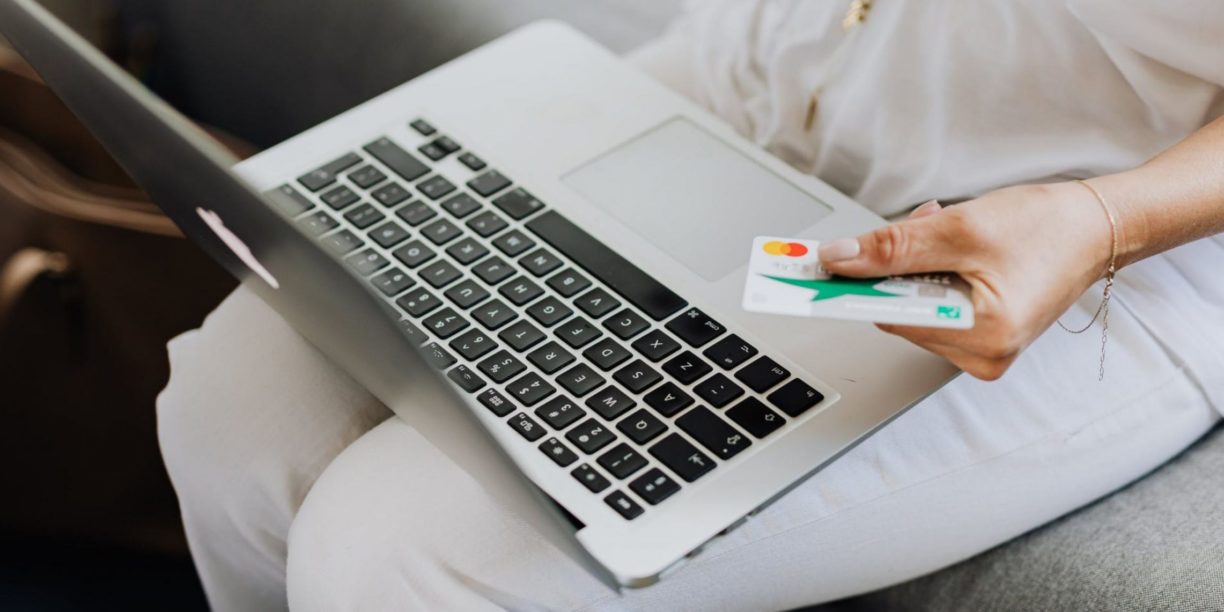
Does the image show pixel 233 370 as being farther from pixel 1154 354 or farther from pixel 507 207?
pixel 1154 354

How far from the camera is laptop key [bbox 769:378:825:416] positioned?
654mm

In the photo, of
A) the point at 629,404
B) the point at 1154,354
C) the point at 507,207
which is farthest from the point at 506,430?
the point at 1154,354

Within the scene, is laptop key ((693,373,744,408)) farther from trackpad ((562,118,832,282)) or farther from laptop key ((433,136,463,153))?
laptop key ((433,136,463,153))

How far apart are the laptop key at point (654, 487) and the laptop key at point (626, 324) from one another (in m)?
0.10

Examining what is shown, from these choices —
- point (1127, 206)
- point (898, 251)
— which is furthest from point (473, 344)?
point (1127, 206)

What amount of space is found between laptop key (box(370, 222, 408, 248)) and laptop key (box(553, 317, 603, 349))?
129mm

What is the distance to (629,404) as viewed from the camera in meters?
0.66

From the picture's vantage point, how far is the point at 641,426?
0.64 m

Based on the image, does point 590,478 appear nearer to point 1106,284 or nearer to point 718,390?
point 718,390

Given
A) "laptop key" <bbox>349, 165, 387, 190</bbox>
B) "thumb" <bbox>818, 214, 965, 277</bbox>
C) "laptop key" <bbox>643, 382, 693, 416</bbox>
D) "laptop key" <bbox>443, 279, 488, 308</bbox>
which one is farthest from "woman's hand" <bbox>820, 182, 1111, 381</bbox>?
"laptop key" <bbox>349, 165, 387, 190</bbox>

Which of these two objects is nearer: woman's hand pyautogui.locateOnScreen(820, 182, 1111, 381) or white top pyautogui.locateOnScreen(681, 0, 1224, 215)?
woman's hand pyautogui.locateOnScreen(820, 182, 1111, 381)

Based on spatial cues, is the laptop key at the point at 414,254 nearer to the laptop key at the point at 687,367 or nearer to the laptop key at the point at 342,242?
the laptop key at the point at 342,242

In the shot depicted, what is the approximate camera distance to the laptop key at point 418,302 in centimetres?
72

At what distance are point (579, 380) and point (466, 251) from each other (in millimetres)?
130
